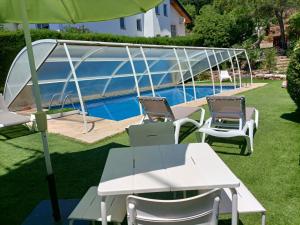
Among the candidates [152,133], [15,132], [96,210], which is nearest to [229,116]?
[152,133]

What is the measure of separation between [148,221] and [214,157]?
4.06ft

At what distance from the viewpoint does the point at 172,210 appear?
2258 millimetres

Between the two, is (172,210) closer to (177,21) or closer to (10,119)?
(10,119)

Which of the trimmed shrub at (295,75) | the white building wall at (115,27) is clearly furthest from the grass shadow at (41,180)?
the white building wall at (115,27)

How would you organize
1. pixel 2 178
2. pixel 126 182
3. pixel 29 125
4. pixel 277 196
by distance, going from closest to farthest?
pixel 126 182, pixel 277 196, pixel 2 178, pixel 29 125

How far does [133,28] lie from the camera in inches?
1282

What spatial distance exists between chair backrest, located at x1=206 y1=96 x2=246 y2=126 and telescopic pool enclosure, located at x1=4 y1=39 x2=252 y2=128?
11.1 ft

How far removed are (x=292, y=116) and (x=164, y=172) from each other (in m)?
7.41

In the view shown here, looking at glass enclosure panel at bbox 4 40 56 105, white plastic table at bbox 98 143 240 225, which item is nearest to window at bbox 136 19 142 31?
glass enclosure panel at bbox 4 40 56 105

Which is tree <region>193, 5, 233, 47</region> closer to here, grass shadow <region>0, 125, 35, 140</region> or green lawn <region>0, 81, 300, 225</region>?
green lawn <region>0, 81, 300, 225</region>

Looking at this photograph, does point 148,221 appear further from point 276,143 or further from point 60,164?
point 276,143

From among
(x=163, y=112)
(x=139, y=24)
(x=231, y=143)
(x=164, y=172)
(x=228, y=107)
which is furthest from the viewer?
(x=139, y=24)

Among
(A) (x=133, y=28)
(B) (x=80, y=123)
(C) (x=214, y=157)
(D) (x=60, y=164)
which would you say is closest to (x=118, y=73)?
(B) (x=80, y=123)

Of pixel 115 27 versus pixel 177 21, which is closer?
pixel 115 27
